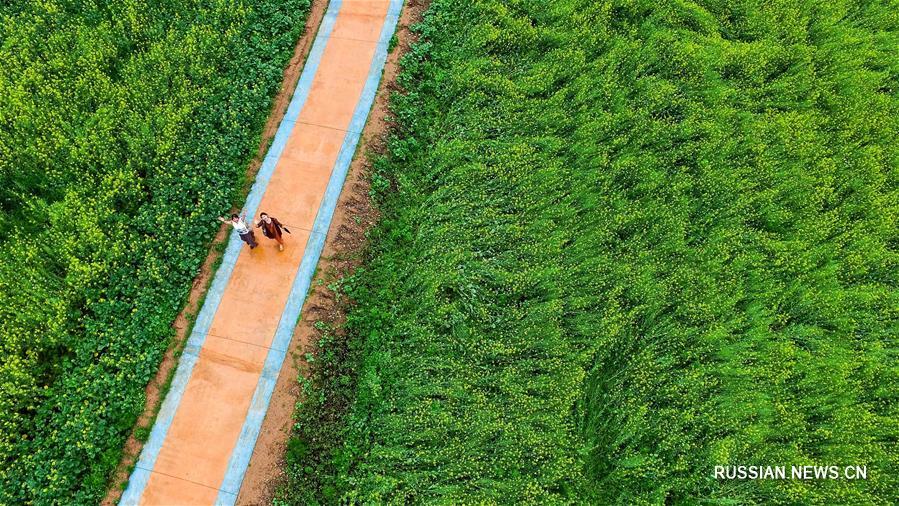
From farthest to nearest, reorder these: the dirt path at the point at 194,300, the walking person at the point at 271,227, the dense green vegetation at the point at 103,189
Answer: the walking person at the point at 271,227 < the dirt path at the point at 194,300 < the dense green vegetation at the point at 103,189

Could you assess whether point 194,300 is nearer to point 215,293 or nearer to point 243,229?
point 215,293

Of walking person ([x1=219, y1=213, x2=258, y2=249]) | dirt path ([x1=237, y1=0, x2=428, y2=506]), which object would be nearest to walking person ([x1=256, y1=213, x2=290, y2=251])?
walking person ([x1=219, y1=213, x2=258, y2=249])

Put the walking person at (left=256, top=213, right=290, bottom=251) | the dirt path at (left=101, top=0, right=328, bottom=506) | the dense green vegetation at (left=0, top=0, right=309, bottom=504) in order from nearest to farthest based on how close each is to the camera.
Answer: the dense green vegetation at (left=0, top=0, right=309, bottom=504)
the dirt path at (left=101, top=0, right=328, bottom=506)
the walking person at (left=256, top=213, right=290, bottom=251)

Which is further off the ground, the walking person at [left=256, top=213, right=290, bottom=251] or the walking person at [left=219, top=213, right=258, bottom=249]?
the walking person at [left=256, top=213, right=290, bottom=251]

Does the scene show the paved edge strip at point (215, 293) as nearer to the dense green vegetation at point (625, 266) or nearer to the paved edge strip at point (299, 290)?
the paved edge strip at point (299, 290)

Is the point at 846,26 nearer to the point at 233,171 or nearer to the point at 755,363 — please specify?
the point at 755,363

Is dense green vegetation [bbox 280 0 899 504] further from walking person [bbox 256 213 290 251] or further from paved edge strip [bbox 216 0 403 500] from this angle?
walking person [bbox 256 213 290 251]

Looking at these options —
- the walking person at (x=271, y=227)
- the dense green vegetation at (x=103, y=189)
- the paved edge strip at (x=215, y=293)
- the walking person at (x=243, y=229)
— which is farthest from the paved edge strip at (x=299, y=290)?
the dense green vegetation at (x=103, y=189)

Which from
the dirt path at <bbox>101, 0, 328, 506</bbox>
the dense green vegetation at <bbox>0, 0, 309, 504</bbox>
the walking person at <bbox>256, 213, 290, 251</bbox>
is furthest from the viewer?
the walking person at <bbox>256, 213, 290, 251</bbox>
